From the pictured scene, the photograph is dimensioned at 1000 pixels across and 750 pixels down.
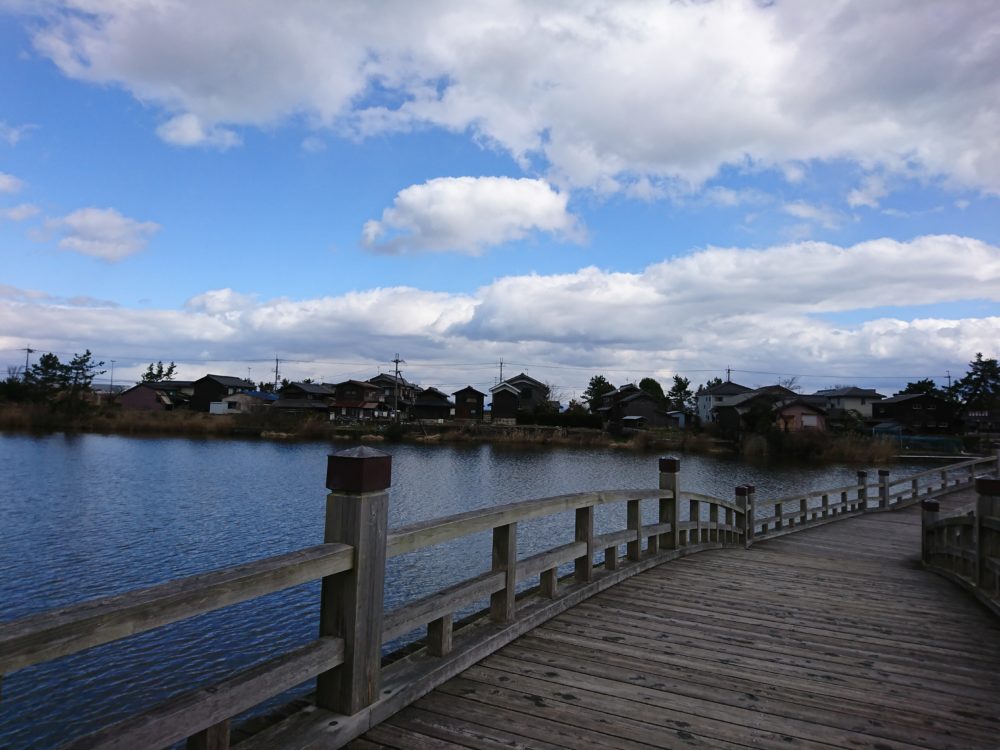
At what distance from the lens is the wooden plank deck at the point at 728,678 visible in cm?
307

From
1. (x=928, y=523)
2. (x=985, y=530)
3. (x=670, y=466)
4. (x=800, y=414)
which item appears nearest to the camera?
(x=985, y=530)

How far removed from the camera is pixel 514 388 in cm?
7569

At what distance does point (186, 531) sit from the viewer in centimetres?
1636

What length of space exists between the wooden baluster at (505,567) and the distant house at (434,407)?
74371 millimetres

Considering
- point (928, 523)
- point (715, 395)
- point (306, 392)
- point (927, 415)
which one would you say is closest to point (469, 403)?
point (306, 392)

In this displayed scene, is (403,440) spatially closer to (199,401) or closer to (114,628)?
(199,401)

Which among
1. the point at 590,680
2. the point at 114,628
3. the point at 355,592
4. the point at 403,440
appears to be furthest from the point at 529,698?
the point at 403,440

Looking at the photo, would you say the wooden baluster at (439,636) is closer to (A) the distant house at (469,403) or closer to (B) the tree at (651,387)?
(A) the distant house at (469,403)

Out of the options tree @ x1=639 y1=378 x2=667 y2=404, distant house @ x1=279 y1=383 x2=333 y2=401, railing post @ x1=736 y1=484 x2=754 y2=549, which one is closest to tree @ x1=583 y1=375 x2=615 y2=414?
tree @ x1=639 y1=378 x2=667 y2=404

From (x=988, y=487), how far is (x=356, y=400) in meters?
74.6

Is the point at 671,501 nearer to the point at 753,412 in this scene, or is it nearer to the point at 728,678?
the point at 728,678

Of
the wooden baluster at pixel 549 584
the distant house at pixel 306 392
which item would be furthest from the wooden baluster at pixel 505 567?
the distant house at pixel 306 392

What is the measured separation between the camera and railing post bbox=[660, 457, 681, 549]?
299 inches

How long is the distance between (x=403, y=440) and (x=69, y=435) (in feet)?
86.4
